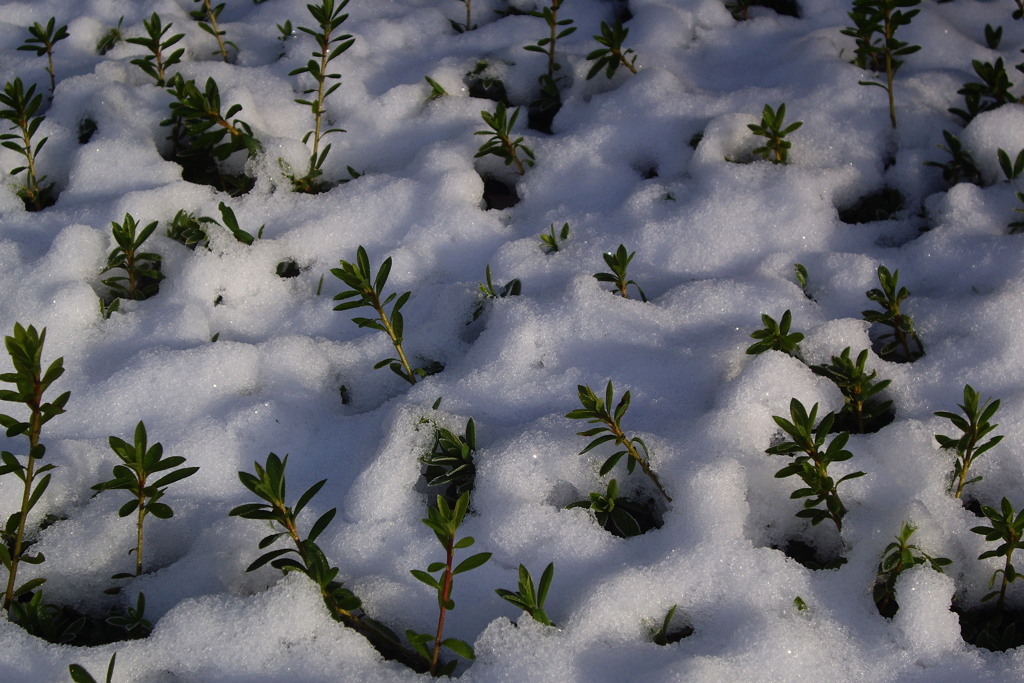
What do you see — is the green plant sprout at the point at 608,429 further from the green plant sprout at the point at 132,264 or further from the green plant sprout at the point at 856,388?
the green plant sprout at the point at 132,264

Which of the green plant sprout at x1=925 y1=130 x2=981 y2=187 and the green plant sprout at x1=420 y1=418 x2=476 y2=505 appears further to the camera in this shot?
the green plant sprout at x1=925 y1=130 x2=981 y2=187

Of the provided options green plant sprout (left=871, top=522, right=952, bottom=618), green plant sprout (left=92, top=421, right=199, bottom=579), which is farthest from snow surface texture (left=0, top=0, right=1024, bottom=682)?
green plant sprout (left=92, top=421, right=199, bottom=579)

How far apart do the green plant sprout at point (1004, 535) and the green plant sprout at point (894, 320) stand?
74 centimetres

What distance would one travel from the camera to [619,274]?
9.75 feet

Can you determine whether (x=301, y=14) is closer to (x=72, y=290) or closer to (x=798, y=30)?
(x=72, y=290)

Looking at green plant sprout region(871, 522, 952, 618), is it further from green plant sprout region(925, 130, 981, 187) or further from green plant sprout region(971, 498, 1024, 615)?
green plant sprout region(925, 130, 981, 187)

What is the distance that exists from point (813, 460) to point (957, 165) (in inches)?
68.2

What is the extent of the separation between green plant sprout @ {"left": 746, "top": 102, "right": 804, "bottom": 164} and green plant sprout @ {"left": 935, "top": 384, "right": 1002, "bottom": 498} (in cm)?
144

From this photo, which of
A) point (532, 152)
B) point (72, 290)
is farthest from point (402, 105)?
point (72, 290)

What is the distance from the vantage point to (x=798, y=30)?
4219 millimetres

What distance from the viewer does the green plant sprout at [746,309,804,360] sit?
8.78 ft

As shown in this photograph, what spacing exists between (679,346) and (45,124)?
3047mm

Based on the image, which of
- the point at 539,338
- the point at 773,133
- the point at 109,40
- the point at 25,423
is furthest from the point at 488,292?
the point at 109,40

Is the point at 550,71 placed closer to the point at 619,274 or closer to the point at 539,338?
the point at 619,274
